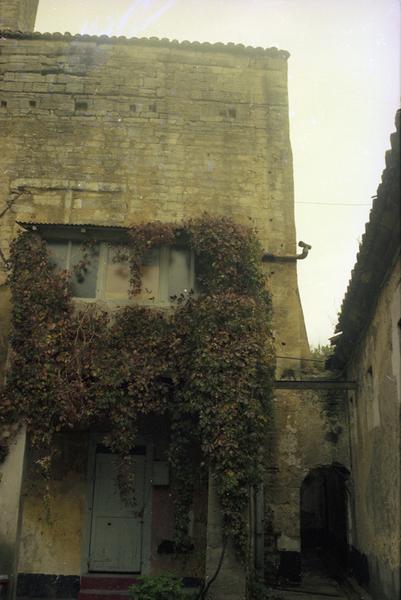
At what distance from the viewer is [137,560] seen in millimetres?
9922

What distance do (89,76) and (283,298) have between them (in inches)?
264

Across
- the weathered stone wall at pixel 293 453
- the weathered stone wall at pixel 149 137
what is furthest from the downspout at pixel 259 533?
the weathered stone wall at pixel 149 137

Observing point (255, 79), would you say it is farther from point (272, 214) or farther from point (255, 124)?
point (272, 214)

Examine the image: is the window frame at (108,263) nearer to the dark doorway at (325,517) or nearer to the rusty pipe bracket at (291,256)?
the rusty pipe bracket at (291,256)

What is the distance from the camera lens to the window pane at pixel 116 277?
31.5ft

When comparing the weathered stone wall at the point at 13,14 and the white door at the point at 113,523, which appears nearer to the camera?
the white door at the point at 113,523

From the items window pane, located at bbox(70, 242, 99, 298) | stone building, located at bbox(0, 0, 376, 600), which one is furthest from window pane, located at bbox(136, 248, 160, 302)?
stone building, located at bbox(0, 0, 376, 600)

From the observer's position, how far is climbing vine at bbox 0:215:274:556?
830 cm

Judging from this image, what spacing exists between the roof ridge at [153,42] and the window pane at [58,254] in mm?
6055

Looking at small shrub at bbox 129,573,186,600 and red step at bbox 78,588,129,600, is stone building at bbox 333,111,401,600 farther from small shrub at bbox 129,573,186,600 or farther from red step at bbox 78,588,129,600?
red step at bbox 78,588,129,600

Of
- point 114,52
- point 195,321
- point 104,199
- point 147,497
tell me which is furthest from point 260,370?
point 114,52

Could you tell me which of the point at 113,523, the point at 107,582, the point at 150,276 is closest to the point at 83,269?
the point at 150,276

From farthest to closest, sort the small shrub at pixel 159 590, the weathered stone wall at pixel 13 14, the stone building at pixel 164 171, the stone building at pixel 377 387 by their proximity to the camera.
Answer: the weathered stone wall at pixel 13 14
the stone building at pixel 164 171
the small shrub at pixel 159 590
the stone building at pixel 377 387

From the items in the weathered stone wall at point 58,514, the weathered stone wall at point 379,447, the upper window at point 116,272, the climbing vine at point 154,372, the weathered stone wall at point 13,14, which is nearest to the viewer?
the weathered stone wall at point 379,447
